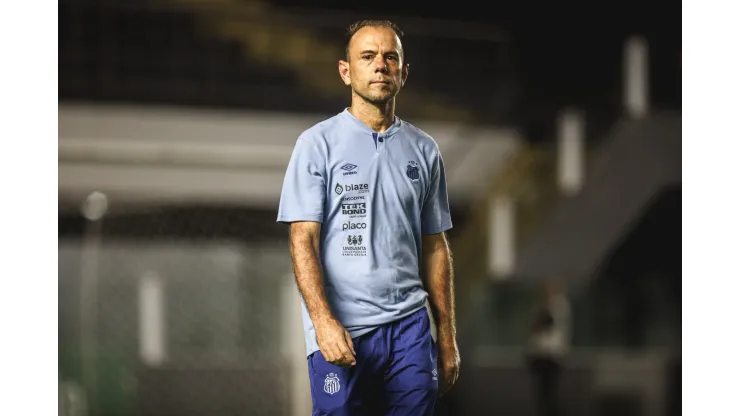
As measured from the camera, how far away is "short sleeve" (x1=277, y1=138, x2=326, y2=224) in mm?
1976

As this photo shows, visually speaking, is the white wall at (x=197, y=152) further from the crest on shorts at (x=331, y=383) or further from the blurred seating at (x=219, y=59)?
the crest on shorts at (x=331, y=383)

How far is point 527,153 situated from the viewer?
9.05 metres

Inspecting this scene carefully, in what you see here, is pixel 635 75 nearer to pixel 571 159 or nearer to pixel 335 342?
pixel 571 159

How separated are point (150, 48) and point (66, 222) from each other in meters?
2.07

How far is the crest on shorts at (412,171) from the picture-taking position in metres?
2.05

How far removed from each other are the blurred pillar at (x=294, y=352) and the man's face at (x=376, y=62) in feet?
15.4

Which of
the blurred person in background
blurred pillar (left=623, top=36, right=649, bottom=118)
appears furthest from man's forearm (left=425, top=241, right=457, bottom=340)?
blurred pillar (left=623, top=36, right=649, bottom=118)

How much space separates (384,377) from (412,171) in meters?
0.42

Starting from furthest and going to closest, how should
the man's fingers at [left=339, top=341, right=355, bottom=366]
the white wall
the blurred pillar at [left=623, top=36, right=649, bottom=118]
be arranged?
the blurred pillar at [left=623, top=36, right=649, bottom=118], the white wall, the man's fingers at [left=339, top=341, right=355, bottom=366]

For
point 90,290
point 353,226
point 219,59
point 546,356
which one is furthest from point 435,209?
point 90,290

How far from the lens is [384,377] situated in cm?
203

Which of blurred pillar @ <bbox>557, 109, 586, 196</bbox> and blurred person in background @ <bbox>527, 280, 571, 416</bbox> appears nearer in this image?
blurred person in background @ <bbox>527, 280, 571, 416</bbox>

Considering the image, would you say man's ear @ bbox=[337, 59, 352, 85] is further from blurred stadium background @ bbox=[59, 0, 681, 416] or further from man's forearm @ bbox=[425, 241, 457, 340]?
blurred stadium background @ bbox=[59, 0, 681, 416]

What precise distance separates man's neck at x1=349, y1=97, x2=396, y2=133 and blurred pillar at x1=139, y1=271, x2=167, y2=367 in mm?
6721
